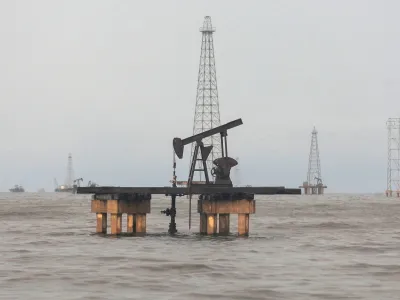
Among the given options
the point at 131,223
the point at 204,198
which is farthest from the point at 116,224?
the point at 204,198

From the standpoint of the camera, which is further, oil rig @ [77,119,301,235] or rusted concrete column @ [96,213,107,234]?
rusted concrete column @ [96,213,107,234]

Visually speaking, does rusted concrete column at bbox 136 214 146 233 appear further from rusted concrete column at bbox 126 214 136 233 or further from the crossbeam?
the crossbeam

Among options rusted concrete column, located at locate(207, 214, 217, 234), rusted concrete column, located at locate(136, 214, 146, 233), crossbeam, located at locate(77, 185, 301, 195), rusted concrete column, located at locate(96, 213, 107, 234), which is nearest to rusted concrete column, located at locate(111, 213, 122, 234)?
crossbeam, located at locate(77, 185, 301, 195)

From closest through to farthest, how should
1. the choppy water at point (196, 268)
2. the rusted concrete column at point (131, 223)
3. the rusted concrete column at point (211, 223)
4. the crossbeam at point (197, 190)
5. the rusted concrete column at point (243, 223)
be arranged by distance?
1. the choppy water at point (196, 268)
2. the crossbeam at point (197, 190)
3. the rusted concrete column at point (211, 223)
4. the rusted concrete column at point (243, 223)
5. the rusted concrete column at point (131, 223)

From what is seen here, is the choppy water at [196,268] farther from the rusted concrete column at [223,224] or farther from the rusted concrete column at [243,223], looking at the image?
the rusted concrete column at [223,224]

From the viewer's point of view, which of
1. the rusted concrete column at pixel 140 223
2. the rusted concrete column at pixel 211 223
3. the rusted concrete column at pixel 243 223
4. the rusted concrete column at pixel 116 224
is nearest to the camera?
the rusted concrete column at pixel 211 223

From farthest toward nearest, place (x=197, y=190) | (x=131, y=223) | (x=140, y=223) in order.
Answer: (x=140, y=223)
(x=131, y=223)
(x=197, y=190)

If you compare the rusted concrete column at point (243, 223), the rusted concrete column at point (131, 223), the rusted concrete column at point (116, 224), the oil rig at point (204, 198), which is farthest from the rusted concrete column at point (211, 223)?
the rusted concrete column at point (131, 223)

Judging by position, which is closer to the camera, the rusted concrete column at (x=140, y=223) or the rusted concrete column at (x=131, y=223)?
the rusted concrete column at (x=131, y=223)

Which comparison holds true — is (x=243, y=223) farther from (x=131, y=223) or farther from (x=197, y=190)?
(x=131, y=223)

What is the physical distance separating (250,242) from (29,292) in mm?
18630

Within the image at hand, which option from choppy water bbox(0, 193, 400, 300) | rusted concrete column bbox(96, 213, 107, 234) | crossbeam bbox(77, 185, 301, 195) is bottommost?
choppy water bbox(0, 193, 400, 300)

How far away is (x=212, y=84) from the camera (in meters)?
121

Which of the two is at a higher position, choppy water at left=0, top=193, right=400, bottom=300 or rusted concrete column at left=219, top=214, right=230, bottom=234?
rusted concrete column at left=219, top=214, right=230, bottom=234
